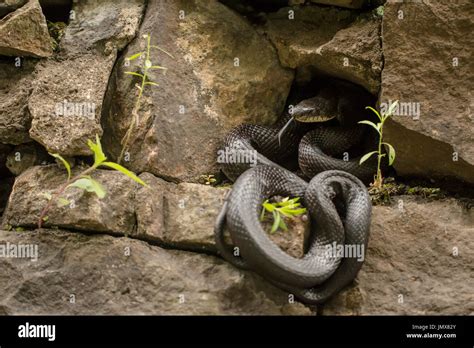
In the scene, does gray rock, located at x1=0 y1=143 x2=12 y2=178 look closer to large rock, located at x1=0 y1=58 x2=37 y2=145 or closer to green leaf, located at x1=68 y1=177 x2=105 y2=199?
large rock, located at x1=0 y1=58 x2=37 y2=145

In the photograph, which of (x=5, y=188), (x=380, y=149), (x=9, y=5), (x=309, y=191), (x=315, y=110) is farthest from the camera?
(x=315, y=110)

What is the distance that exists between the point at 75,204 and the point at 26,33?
2.02 m

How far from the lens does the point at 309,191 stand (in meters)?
5.41

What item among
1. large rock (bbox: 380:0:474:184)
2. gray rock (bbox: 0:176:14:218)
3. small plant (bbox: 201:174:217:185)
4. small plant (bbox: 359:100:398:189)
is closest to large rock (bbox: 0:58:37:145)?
gray rock (bbox: 0:176:14:218)

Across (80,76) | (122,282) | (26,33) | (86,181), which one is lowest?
(122,282)

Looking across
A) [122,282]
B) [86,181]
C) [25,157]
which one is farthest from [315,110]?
[25,157]

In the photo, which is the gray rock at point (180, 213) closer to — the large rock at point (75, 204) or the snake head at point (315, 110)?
the large rock at point (75, 204)

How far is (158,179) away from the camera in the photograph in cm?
569

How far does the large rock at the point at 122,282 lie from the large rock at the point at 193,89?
103 cm

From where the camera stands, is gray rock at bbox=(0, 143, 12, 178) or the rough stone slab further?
gray rock at bbox=(0, 143, 12, 178)

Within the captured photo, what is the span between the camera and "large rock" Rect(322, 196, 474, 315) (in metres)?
4.95

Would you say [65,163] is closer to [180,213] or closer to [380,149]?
[180,213]

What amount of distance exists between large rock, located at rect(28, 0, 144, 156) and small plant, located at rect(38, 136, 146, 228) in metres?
0.25

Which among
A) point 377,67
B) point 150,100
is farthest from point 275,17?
point 150,100
